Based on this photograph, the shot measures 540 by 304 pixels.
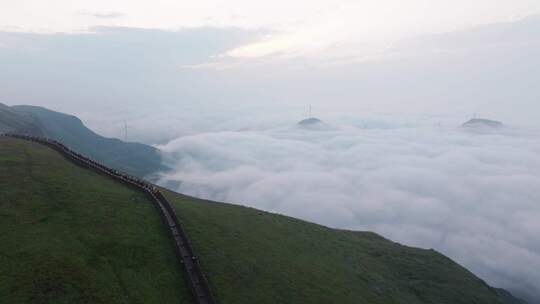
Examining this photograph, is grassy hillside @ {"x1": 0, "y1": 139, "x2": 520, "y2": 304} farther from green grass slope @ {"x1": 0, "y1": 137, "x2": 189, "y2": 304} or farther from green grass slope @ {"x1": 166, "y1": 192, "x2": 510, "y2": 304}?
green grass slope @ {"x1": 166, "y1": 192, "x2": 510, "y2": 304}

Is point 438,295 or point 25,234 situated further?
point 438,295

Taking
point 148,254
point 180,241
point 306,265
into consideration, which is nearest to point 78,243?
point 148,254

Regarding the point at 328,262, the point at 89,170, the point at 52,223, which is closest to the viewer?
the point at 52,223

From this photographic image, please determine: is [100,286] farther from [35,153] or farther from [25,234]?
[35,153]

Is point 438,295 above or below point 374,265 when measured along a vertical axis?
below

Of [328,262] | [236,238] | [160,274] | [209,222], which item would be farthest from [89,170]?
[328,262]

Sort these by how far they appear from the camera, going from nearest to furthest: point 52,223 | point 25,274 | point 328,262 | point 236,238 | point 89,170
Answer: point 25,274
point 52,223
point 236,238
point 328,262
point 89,170

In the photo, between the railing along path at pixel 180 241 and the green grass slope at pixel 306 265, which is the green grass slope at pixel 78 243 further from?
the green grass slope at pixel 306 265

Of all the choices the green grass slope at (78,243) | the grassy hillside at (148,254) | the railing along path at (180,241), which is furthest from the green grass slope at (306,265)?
the green grass slope at (78,243)
